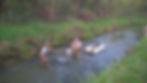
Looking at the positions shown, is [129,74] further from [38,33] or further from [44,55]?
[38,33]

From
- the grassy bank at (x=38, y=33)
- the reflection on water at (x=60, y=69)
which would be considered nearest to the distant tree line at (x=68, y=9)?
the grassy bank at (x=38, y=33)

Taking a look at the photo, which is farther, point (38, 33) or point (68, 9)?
point (68, 9)

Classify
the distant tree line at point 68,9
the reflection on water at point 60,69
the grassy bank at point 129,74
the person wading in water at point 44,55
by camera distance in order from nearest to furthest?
1. the grassy bank at point 129,74
2. the reflection on water at point 60,69
3. the person wading in water at point 44,55
4. the distant tree line at point 68,9

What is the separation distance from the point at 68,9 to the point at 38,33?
1.82m

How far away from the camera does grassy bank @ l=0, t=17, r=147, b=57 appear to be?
3465 millimetres

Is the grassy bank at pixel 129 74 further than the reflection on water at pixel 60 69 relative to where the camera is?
No

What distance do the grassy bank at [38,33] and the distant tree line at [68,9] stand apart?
311 millimetres

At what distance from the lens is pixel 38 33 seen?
427 cm

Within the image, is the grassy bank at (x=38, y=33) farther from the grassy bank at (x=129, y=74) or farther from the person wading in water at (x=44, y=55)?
the grassy bank at (x=129, y=74)

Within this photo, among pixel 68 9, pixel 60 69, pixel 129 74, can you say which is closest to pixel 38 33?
pixel 60 69

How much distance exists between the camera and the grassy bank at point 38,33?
3465 millimetres

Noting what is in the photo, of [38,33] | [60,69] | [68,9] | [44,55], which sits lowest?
[60,69]

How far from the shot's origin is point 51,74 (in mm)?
3043

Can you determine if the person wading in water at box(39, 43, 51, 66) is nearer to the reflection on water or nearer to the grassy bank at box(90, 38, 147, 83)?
the reflection on water
